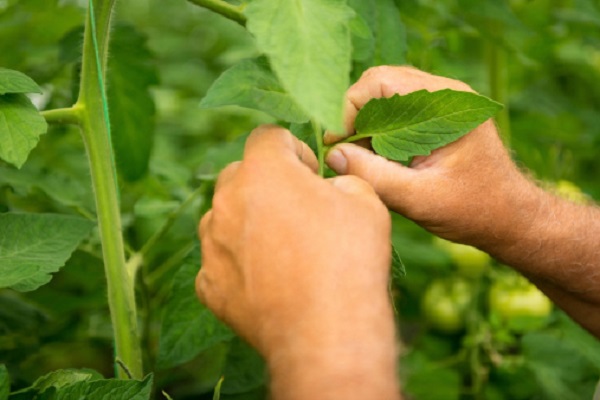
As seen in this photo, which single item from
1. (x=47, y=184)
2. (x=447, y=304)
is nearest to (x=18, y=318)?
(x=47, y=184)

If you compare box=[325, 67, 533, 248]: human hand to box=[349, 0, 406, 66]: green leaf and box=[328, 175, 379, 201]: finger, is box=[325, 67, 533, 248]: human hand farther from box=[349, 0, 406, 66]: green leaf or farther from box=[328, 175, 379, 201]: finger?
box=[349, 0, 406, 66]: green leaf

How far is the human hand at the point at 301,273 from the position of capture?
72cm

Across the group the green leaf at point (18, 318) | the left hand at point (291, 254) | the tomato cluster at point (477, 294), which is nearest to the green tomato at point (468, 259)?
the tomato cluster at point (477, 294)

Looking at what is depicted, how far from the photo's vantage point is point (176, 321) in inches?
40.8

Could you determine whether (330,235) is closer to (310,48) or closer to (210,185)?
(310,48)

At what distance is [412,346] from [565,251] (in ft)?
2.23

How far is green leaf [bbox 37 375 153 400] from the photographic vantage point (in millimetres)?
808

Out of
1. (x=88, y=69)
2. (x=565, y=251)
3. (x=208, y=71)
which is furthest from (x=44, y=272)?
(x=208, y=71)

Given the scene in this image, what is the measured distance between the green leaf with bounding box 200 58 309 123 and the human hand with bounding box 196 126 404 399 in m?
0.03

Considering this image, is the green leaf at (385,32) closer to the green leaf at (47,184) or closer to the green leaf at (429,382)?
the green leaf at (47,184)

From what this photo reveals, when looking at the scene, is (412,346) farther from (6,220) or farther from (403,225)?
(6,220)

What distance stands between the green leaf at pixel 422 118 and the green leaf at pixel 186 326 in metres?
0.30

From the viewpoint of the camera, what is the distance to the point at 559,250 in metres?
1.13

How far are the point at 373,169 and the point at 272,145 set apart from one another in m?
0.13
